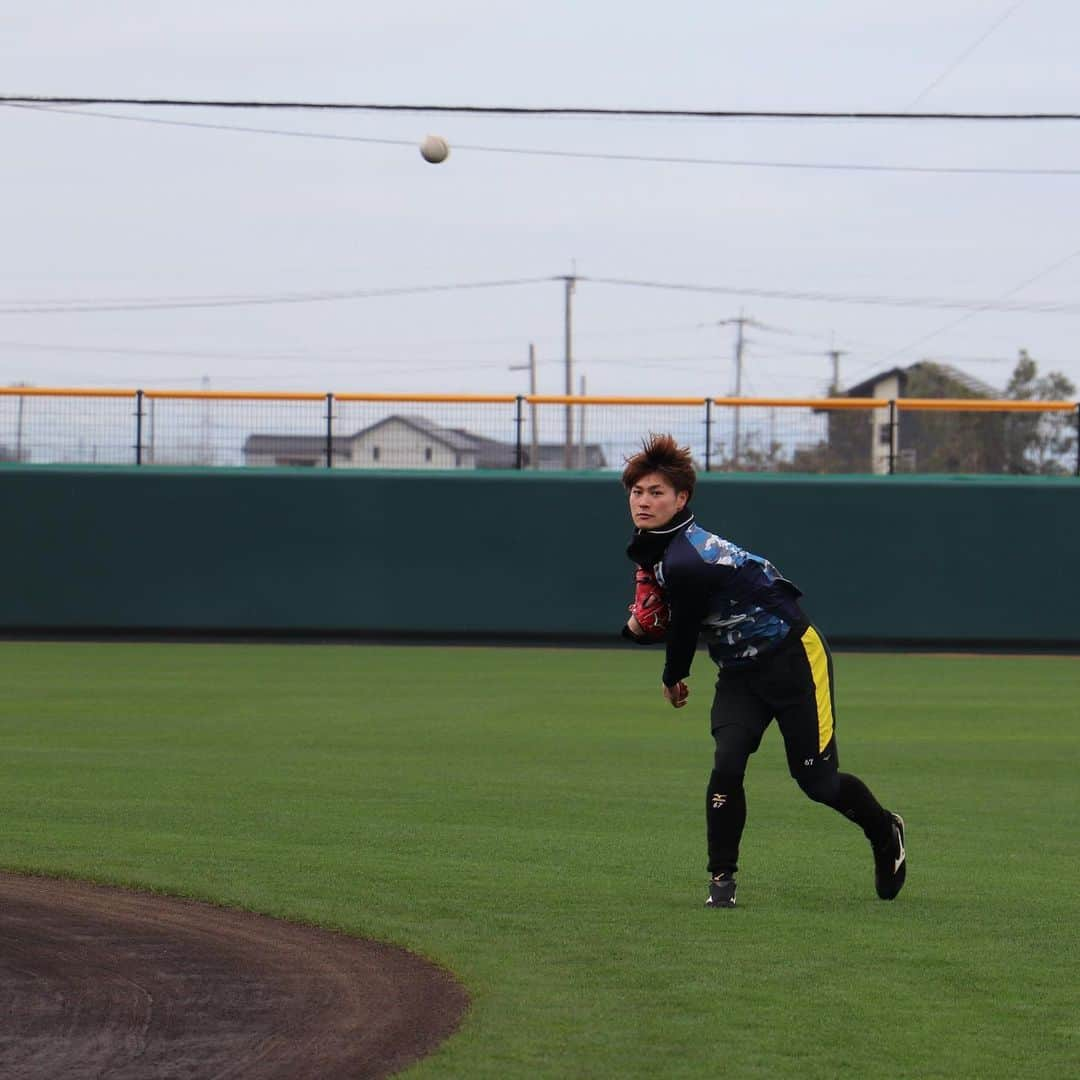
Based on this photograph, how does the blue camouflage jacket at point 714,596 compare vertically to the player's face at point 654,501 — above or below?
below

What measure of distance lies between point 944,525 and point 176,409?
10808 millimetres

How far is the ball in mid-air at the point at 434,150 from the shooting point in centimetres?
1748

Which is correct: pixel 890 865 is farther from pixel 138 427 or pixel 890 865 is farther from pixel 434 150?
pixel 138 427

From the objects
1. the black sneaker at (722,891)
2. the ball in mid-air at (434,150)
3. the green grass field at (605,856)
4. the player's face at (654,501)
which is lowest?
the green grass field at (605,856)

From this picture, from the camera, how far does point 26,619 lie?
22.8 metres

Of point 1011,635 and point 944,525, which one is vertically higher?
point 944,525

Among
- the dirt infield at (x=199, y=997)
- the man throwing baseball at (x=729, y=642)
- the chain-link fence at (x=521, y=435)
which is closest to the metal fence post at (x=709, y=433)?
the chain-link fence at (x=521, y=435)

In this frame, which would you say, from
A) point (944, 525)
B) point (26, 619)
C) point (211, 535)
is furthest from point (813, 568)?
point (26, 619)

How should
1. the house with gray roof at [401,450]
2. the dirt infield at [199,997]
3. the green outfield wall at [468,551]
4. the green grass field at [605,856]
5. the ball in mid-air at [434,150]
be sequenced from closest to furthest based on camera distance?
the dirt infield at [199,997] < the green grass field at [605,856] < the ball in mid-air at [434,150] < the green outfield wall at [468,551] < the house with gray roof at [401,450]

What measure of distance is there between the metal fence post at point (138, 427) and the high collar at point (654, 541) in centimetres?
1746

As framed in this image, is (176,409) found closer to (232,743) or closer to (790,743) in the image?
(232,743)

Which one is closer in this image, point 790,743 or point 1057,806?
point 790,743

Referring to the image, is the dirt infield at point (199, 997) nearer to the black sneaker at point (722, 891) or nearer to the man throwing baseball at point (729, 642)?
the black sneaker at point (722, 891)

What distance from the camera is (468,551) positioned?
22.9 meters
